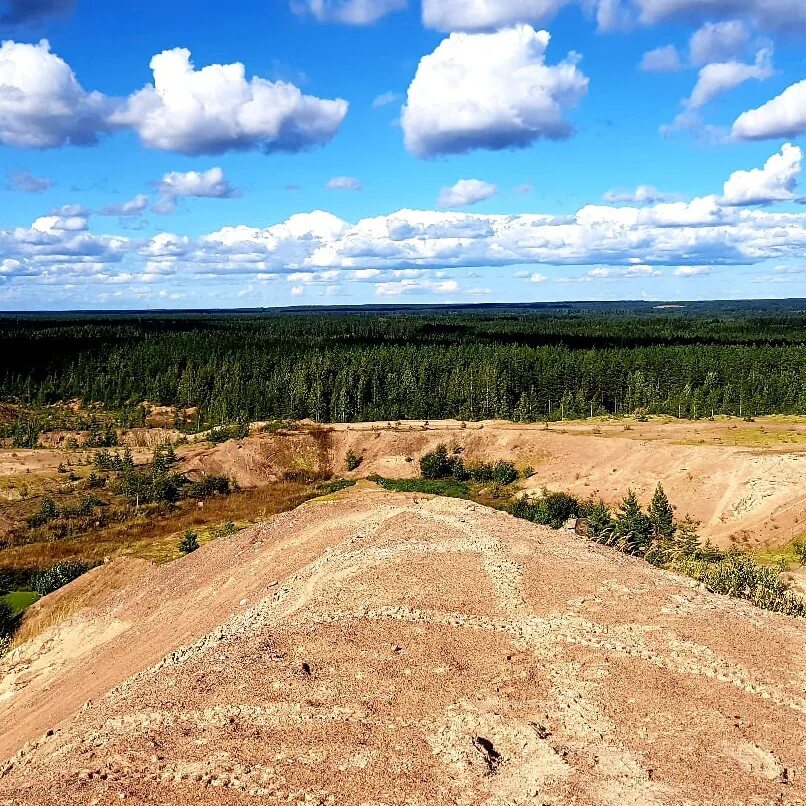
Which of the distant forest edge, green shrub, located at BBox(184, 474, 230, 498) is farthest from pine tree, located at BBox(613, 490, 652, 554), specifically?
the distant forest edge

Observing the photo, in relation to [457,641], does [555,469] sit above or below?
below

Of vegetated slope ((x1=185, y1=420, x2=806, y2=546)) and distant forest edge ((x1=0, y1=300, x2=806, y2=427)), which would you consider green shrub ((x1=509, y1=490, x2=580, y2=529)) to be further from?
distant forest edge ((x1=0, y1=300, x2=806, y2=427))

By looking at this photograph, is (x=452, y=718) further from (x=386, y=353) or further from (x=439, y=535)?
(x=386, y=353)

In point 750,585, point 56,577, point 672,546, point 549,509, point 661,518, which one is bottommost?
point 672,546

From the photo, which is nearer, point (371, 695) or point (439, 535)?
point (371, 695)

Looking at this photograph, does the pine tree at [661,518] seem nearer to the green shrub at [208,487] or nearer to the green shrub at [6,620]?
the green shrub at [6,620]

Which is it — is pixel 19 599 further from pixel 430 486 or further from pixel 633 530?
pixel 633 530

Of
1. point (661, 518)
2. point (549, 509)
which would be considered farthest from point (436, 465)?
point (661, 518)

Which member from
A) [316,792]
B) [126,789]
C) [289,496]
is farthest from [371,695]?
[289,496]

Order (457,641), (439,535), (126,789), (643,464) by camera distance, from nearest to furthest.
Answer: (126,789), (457,641), (439,535), (643,464)
